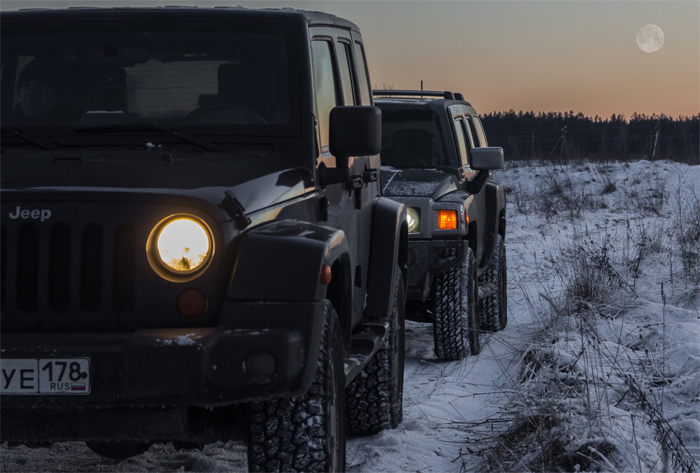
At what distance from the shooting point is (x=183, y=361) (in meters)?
3.04

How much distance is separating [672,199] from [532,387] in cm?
1926

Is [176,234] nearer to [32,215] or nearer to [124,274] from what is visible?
[124,274]

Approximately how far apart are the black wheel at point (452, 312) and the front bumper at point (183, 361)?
4.18 meters

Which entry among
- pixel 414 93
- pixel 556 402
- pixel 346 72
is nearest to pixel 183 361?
pixel 556 402

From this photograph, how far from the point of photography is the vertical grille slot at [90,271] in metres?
3.21

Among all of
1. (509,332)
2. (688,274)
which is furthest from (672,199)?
(509,332)

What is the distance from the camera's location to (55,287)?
322 cm

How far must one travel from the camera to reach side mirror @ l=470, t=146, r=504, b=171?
7922 millimetres

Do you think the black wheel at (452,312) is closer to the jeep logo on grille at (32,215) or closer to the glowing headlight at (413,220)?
→ the glowing headlight at (413,220)

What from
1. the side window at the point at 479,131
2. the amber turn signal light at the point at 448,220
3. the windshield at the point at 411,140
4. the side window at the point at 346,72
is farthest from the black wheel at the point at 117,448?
the side window at the point at 479,131

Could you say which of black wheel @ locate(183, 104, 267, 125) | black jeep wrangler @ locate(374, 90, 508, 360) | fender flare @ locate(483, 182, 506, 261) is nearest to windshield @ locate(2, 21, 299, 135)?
black wheel @ locate(183, 104, 267, 125)

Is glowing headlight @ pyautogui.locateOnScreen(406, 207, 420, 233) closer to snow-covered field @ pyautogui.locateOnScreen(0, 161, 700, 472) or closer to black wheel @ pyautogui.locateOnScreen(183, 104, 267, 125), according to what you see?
snow-covered field @ pyautogui.locateOnScreen(0, 161, 700, 472)

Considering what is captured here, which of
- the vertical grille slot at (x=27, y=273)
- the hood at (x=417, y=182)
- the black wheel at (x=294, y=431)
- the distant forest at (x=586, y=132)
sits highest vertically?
the vertical grille slot at (x=27, y=273)

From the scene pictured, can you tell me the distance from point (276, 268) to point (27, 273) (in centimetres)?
79
